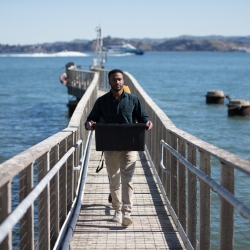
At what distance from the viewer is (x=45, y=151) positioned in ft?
17.4

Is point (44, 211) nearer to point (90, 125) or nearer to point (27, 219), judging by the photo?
point (27, 219)

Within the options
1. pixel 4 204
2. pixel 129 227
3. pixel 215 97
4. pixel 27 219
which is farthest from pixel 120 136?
pixel 215 97

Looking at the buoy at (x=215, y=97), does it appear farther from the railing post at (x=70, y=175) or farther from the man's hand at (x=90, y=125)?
the man's hand at (x=90, y=125)

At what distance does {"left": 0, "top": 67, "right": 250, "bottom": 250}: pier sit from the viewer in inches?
173

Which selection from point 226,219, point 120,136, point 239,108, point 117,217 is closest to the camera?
point 226,219

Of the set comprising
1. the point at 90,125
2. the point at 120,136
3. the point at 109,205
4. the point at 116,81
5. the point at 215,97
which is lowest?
the point at 215,97

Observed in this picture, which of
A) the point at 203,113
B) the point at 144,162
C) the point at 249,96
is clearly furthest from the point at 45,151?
the point at 249,96

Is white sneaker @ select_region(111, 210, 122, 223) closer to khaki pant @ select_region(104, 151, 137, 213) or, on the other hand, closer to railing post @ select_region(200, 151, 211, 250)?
khaki pant @ select_region(104, 151, 137, 213)

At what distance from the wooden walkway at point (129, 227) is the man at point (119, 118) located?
261 mm

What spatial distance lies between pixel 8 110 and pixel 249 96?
1033 inches

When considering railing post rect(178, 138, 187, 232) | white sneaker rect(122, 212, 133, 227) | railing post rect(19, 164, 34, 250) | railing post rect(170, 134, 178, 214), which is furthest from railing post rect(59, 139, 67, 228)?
railing post rect(19, 164, 34, 250)

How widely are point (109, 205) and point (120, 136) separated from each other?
6.57 feet

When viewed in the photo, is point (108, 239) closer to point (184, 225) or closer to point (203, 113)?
point (184, 225)

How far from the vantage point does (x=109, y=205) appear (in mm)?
8578
